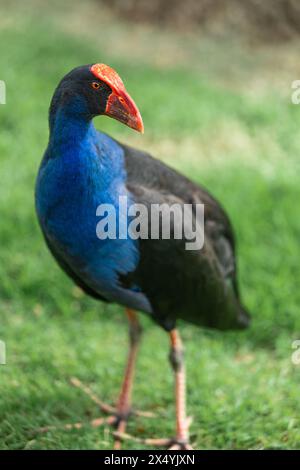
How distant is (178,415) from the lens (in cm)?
349

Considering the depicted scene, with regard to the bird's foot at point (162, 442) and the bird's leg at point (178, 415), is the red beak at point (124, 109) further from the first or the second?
the bird's foot at point (162, 442)

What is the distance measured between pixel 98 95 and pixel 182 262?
872mm

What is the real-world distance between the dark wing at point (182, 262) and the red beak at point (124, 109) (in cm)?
46

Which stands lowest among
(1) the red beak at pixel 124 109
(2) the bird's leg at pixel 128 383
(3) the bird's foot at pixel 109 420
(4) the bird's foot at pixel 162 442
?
(4) the bird's foot at pixel 162 442

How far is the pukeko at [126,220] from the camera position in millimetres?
2717

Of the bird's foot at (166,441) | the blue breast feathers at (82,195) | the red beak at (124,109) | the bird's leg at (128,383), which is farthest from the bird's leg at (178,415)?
the red beak at (124,109)

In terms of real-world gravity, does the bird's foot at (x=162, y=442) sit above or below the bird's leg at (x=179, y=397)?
below

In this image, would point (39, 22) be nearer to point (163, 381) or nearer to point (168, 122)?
point (168, 122)

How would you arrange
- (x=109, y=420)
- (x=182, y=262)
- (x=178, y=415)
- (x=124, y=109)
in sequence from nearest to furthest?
(x=124, y=109), (x=182, y=262), (x=178, y=415), (x=109, y=420)

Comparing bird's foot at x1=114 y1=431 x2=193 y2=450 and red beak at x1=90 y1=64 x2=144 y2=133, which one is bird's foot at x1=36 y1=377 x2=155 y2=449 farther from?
red beak at x1=90 y1=64 x2=144 y2=133

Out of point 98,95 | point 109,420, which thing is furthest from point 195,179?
point 98,95

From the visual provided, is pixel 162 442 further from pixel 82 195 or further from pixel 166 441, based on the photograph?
pixel 82 195

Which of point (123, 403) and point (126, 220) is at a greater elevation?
point (126, 220)

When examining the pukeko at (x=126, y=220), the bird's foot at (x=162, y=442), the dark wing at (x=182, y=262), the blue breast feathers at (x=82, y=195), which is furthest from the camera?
the bird's foot at (x=162, y=442)
